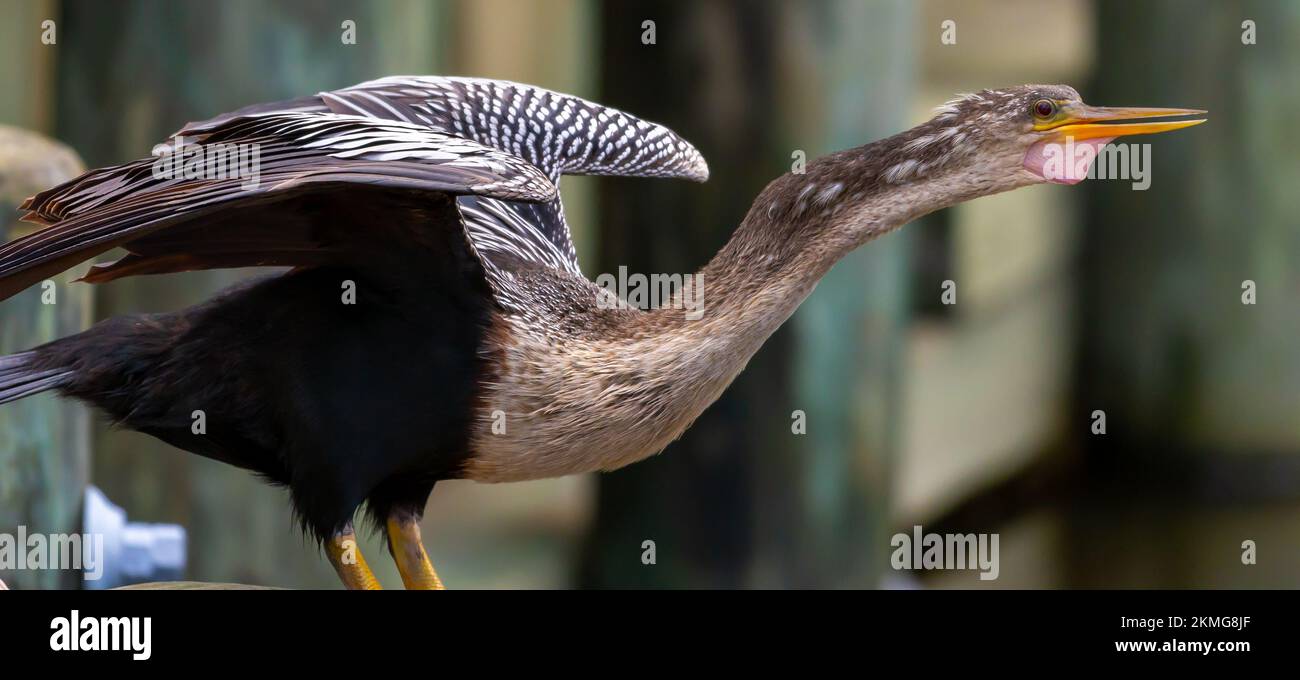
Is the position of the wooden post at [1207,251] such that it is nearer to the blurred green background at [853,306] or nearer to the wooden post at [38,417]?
the blurred green background at [853,306]

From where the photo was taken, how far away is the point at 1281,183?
25.2 ft

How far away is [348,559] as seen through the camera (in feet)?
11.3

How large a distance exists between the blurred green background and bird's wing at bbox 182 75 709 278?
994mm

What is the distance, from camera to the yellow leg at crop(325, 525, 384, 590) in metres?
3.43

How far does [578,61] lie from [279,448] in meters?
4.34

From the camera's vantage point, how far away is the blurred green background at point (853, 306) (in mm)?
5285

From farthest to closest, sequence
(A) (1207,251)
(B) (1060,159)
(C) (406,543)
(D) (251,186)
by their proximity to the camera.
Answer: (A) (1207,251) → (C) (406,543) → (B) (1060,159) → (D) (251,186)

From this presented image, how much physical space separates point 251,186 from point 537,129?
1.65m
